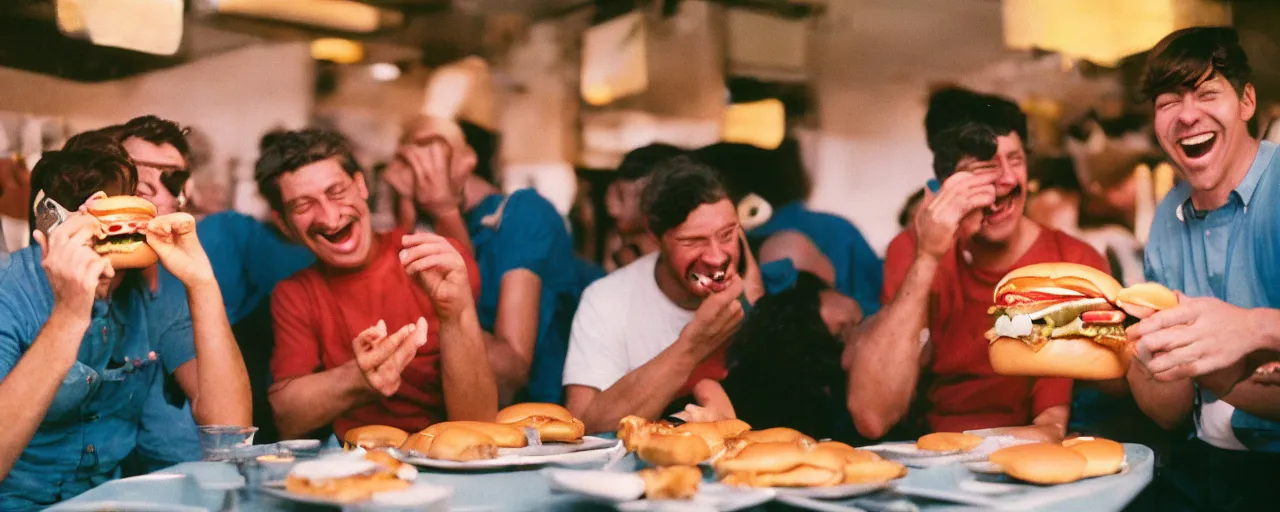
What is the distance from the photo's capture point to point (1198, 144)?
10.2ft

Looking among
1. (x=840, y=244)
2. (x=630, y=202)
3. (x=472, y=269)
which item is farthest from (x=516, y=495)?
(x=840, y=244)

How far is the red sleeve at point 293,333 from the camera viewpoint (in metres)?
3.52

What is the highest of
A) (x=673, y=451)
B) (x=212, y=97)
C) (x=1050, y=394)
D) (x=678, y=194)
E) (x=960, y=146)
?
(x=212, y=97)

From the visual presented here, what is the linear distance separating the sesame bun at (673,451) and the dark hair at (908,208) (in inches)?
97.1

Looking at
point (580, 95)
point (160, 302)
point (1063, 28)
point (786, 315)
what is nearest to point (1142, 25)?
point (1063, 28)

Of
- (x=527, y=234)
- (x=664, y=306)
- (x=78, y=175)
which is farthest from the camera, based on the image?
(x=527, y=234)

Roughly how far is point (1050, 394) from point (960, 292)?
48cm

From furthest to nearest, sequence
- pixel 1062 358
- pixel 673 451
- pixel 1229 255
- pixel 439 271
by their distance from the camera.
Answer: pixel 439 271
pixel 1229 255
pixel 1062 358
pixel 673 451

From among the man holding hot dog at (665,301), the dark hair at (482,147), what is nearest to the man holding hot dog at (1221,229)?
the man holding hot dog at (665,301)

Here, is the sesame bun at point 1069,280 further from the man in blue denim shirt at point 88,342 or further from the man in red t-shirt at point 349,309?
the man in blue denim shirt at point 88,342

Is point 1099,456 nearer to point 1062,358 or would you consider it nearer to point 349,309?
point 1062,358

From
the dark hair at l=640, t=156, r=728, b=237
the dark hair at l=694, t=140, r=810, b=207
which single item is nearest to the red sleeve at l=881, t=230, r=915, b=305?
the dark hair at l=694, t=140, r=810, b=207

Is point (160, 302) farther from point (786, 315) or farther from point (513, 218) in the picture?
point (786, 315)

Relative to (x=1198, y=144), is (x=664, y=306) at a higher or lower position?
lower
